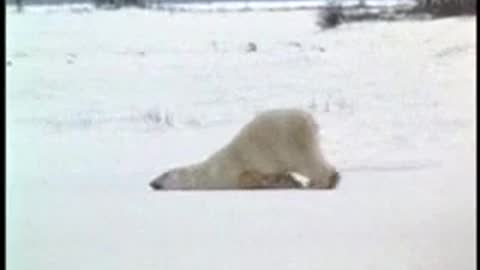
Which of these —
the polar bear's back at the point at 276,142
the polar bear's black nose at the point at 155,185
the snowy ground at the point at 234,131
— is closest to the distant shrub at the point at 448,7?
the snowy ground at the point at 234,131

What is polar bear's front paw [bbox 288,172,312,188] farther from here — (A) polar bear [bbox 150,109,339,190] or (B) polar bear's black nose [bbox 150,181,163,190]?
(B) polar bear's black nose [bbox 150,181,163,190]

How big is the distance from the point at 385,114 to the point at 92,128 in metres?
0.37

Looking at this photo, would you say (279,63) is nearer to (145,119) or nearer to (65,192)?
(145,119)

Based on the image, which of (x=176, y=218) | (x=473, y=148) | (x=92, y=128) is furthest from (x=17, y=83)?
(x=473, y=148)

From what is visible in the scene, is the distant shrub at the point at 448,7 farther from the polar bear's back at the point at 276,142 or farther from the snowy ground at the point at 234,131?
the polar bear's back at the point at 276,142

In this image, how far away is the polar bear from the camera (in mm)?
1346

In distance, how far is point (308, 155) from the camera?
1.35m

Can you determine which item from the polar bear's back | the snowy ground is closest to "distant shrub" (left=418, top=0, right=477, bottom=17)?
the snowy ground

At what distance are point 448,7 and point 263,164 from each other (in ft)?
1.01

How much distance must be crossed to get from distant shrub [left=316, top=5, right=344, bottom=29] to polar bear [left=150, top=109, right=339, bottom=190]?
0.12 m

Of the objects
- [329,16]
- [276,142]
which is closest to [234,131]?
[276,142]

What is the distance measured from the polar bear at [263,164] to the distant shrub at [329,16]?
115 millimetres

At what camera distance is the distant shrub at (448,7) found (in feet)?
4.40

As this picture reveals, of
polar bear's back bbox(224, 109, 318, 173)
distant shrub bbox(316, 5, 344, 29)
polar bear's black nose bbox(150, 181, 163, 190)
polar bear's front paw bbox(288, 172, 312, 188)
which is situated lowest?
polar bear's black nose bbox(150, 181, 163, 190)
